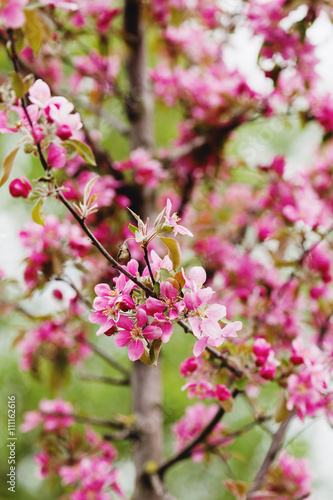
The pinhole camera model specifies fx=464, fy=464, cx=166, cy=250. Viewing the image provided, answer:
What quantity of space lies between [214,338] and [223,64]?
91.9 inches

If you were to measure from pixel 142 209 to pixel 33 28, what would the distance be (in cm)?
133

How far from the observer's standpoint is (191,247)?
254cm

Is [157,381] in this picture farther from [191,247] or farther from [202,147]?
[202,147]

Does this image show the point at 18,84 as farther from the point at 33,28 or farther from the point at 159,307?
the point at 159,307

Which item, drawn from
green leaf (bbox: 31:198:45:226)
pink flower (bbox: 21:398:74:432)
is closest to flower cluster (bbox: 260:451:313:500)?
pink flower (bbox: 21:398:74:432)

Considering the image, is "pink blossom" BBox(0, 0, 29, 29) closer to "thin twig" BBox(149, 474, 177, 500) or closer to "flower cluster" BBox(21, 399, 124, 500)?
"flower cluster" BBox(21, 399, 124, 500)

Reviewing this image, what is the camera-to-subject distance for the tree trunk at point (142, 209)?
6.09ft

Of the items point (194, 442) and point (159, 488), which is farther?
point (159, 488)

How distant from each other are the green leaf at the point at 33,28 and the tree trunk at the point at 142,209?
1.27 meters

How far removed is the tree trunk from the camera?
1.86 metres

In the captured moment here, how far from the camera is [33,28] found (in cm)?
89

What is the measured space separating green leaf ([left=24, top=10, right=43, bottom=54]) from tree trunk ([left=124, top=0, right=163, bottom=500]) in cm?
127

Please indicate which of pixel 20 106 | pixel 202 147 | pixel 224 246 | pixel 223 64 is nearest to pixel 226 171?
pixel 202 147

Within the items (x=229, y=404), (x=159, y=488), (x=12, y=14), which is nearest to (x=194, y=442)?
(x=229, y=404)
